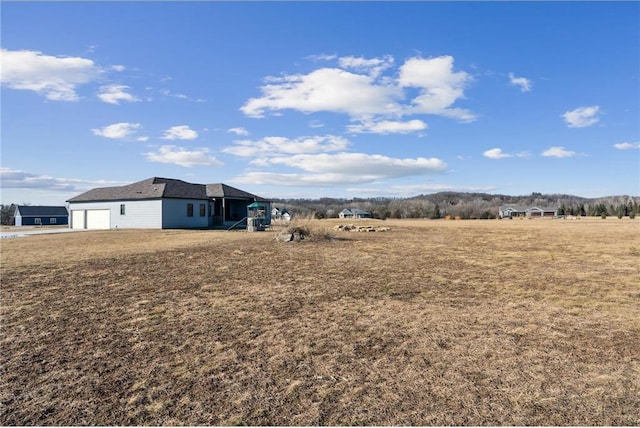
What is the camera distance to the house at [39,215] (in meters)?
58.1

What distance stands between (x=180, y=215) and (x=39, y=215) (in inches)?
1759

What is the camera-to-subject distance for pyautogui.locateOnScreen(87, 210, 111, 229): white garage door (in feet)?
103

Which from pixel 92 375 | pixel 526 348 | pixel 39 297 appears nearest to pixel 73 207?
pixel 39 297

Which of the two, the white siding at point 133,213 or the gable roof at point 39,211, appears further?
the gable roof at point 39,211

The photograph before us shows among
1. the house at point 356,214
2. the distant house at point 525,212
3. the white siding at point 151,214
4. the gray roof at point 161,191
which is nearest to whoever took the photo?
the white siding at point 151,214

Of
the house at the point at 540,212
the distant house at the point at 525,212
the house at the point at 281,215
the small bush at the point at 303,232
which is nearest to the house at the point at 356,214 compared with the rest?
the house at the point at 281,215

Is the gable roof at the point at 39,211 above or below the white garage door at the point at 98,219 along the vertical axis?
above

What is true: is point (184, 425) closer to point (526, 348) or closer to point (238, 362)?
point (238, 362)

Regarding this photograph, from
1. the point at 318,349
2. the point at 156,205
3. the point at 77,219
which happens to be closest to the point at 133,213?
the point at 156,205

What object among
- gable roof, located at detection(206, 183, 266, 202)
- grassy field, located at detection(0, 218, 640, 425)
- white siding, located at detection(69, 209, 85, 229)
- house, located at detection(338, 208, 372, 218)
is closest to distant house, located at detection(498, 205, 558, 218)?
house, located at detection(338, 208, 372, 218)

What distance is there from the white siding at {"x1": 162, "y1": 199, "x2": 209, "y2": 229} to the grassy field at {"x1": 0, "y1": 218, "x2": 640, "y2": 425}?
68.2 ft

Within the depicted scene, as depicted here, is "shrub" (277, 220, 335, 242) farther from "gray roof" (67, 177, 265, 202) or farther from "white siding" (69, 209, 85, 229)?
"white siding" (69, 209, 85, 229)

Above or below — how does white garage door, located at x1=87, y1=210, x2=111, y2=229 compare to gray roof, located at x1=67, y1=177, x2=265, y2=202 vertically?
below

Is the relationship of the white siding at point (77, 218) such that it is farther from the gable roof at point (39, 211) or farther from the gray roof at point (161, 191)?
the gable roof at point (39, 211)
